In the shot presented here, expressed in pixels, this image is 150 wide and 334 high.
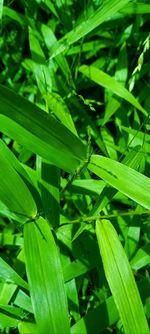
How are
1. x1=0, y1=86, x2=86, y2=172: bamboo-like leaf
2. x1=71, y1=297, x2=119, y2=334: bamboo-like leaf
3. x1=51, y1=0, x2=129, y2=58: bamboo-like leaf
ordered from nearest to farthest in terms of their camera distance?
x1=0, y1=86, x2=86, y2=172: bamboo-like leaf < x1=71, y1=297, x2=119, y2=334: bamboo-like leaf < x1=51, y1=0, x2=129, y2=58: bamboo-like leaf

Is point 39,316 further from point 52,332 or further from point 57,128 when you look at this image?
point 57,128

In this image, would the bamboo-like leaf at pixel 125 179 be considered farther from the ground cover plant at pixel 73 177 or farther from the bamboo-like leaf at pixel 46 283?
the bamboo-like leaf at pixel 46 283

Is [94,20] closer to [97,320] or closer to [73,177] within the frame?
[73,177]

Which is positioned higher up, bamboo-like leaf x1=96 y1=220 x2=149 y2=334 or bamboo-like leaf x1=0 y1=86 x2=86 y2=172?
bamboo-like leaf x1=0 y1=86 x2=86 y2=172

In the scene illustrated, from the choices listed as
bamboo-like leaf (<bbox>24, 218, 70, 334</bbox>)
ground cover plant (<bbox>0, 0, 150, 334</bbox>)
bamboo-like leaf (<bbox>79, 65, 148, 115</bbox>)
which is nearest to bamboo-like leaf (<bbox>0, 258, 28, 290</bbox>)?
ground cover plant (<bbox>0, 0, 150, 334</bbox>)

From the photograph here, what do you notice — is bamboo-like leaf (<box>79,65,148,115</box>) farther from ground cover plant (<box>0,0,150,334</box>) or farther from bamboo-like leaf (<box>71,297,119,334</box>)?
bamboo-like leaf (<box>71,297,119,334</box>)

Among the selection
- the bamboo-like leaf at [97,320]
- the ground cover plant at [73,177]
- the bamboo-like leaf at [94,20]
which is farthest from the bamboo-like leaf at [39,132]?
the bamboo-like leaf at [94,20]

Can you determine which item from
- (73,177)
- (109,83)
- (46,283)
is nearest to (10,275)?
(46,283)
